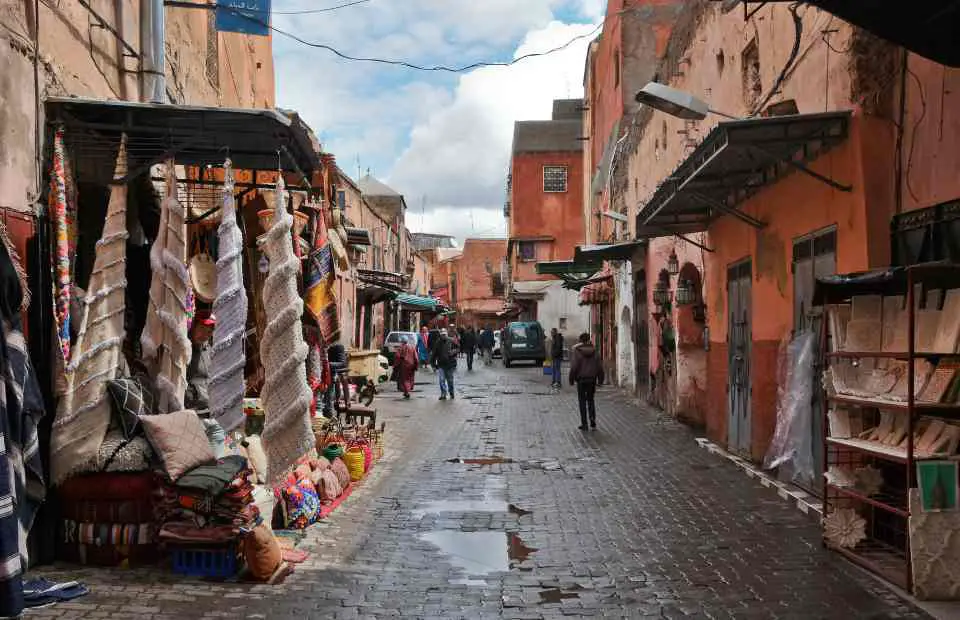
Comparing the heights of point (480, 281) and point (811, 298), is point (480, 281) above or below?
above

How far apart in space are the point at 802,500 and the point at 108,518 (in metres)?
6.27

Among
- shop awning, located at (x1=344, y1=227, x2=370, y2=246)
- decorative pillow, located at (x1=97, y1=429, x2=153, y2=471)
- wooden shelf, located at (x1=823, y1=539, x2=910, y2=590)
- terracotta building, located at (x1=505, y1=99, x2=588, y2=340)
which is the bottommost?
wooden shelf, located at (x1=823, y1=539, x2=910, y2=590)

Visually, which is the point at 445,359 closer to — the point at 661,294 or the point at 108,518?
the point at 661,294

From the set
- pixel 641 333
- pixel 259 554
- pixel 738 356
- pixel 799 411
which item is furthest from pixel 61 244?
pixel 641 333

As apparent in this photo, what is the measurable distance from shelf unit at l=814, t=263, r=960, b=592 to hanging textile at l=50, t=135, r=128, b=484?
5.36 metres

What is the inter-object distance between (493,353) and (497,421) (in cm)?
3283

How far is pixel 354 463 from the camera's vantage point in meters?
9.62

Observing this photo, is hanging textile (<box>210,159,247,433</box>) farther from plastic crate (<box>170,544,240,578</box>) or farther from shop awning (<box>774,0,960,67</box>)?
shop awning (<box>774,0,960,67</box>)

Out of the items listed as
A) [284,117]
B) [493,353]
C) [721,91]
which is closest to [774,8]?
[721,91]

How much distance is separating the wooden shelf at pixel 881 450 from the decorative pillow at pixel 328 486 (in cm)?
471

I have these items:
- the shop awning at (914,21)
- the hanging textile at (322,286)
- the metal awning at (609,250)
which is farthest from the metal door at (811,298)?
the metal awning at (609,250)

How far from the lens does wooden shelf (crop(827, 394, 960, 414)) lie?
547 centimetres

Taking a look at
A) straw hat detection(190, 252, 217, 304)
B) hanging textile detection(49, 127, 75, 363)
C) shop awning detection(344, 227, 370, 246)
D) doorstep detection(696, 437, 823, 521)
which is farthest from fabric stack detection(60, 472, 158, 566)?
shop awning detection(344, 227, 370, 246)

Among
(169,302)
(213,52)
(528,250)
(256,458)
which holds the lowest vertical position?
(256,458)
